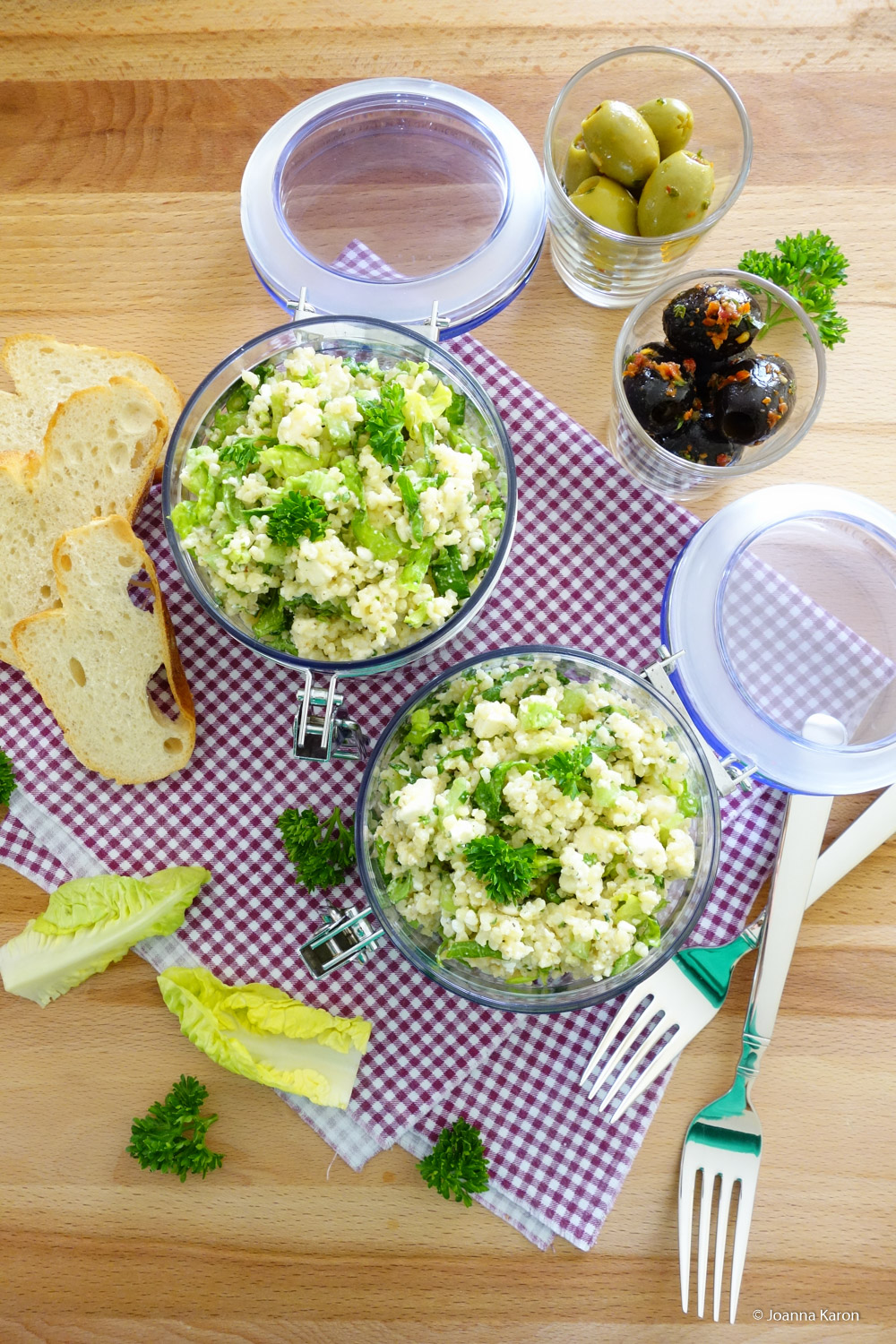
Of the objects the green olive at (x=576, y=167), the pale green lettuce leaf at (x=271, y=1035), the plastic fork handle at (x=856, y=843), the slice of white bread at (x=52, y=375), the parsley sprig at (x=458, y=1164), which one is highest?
the green olive at (x=576, y=167)

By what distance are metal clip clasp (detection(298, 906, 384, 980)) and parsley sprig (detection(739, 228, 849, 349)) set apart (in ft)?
4.95

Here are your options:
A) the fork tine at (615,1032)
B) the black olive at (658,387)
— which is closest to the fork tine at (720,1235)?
the fork tine at (615,1032)

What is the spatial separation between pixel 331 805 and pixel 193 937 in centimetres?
39

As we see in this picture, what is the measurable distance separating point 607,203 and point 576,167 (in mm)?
131

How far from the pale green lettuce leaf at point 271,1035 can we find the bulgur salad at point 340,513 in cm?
73

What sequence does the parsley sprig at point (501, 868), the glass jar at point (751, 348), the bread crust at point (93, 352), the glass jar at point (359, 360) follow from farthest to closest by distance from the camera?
the bread crust at point (93, 352) < the glass jar at point (751, 348) < the glass jar at point (359, 360) < the parsley sprig at point (501, 868)

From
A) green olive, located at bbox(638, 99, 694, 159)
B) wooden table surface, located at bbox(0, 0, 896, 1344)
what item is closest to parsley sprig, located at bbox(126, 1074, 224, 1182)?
wooden table surface, located at bbox(0, 0, 896, 1344)

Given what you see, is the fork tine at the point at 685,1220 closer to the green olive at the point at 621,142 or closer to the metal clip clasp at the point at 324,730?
the metal clip clasp at the point at 324,730

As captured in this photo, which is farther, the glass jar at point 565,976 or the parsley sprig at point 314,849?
the parsley sprig at point 314,849

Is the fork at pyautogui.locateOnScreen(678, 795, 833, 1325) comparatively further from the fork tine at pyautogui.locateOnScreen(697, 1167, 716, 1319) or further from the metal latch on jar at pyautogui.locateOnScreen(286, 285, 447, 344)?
the metal latch on jar at pyautogui.locateOnScreen(286, 285, 447, 344)

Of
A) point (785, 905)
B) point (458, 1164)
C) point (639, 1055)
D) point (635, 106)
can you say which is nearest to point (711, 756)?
point (785, 905)

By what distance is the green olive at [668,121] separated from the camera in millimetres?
1940

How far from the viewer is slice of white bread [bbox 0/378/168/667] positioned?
80.1 inches

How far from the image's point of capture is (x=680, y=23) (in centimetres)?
220
